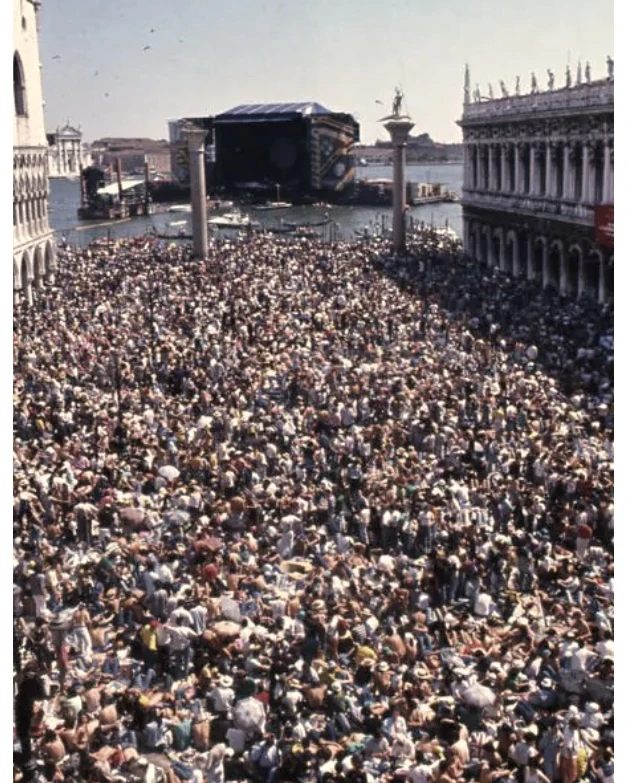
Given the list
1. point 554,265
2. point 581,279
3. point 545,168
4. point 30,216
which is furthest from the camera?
point 30,216

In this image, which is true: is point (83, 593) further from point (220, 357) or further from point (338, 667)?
point (220, 357)

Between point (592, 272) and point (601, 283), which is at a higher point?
point (592, 272)

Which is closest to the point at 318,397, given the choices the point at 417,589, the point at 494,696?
the point at 417,589

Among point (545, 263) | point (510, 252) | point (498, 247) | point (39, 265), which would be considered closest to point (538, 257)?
point (545, 263)

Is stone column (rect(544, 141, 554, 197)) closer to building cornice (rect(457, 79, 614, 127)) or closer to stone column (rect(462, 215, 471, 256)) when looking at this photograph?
building cornice (rect(457, 79, 614, 127))

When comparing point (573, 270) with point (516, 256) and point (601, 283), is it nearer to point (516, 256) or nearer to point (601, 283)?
point (601, 283)

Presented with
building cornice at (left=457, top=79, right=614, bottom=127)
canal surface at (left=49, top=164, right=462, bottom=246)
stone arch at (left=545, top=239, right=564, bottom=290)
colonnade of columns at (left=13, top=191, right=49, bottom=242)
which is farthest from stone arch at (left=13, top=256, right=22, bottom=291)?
canal surface at (left=49, top=164, right=462, bottom=246)
